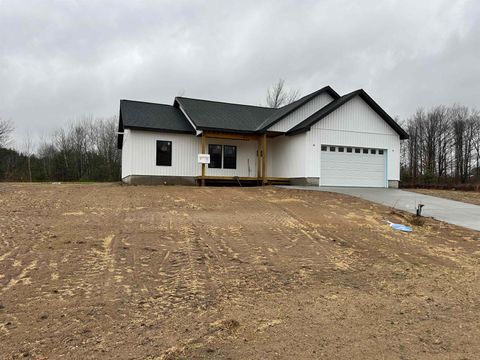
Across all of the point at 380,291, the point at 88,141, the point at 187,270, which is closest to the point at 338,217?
the point at 380,291

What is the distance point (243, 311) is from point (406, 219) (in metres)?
Result: 7.81

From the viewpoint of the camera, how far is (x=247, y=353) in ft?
10.5

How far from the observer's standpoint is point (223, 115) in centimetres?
2088

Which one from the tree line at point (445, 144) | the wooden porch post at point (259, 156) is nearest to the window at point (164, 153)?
the wooden porch post at point (259, 156)

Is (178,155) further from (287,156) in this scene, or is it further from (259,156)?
(287,156)

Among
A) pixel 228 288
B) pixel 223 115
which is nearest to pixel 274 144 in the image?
pixel 223 115

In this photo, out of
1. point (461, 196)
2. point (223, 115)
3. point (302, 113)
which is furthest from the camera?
point (223, 115)

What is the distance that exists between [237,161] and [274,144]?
8.10 ft

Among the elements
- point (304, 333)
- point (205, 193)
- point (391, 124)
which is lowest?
point (304, 333)

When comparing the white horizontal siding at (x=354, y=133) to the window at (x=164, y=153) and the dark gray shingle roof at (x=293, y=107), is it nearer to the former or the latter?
the dark gray shingle roof at (x=293, y=107)

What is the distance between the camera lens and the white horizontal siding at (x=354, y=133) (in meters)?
18.4

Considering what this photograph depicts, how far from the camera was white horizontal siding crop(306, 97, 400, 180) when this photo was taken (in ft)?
60.4

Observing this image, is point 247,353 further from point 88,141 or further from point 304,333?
point 88,141

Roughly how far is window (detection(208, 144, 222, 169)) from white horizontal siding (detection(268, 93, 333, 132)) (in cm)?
300
